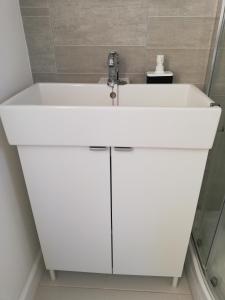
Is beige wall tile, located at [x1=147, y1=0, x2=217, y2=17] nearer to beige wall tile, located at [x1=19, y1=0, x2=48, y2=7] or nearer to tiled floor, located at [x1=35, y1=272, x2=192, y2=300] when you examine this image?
beige wall tile, located at [x1=19, y1=0, x2=48, y2=7]

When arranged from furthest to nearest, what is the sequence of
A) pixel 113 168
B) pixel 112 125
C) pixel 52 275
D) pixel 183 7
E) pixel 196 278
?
pixel 52 275, pixel 196 278, pixel 183 7, pixel 113 168, pixel 112 125

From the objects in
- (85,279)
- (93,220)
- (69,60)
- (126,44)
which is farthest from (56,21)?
(85,279)

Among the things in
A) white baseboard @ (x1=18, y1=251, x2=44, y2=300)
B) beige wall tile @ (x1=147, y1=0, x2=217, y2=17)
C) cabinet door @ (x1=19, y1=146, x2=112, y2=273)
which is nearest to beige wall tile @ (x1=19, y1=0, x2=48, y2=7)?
beige wall tile @ (x1=147, y1=0, x2=217, y2=17)

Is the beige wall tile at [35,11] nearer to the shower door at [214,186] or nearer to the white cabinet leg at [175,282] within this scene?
the shower door at [214,186]

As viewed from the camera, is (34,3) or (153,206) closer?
(153,206)

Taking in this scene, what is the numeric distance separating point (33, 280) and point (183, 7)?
1468 mm

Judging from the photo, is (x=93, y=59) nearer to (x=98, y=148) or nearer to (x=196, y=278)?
(x=98, y=148)

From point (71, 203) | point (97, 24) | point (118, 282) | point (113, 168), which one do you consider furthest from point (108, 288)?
point (97, 24)

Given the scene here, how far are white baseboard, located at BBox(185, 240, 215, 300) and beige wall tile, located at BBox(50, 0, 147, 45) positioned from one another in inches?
43.2

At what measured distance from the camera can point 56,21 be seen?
3.46 feet

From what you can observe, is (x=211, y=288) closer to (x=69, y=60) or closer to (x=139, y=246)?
(x=139, y=246)

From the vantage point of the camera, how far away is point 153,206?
0.92 meters

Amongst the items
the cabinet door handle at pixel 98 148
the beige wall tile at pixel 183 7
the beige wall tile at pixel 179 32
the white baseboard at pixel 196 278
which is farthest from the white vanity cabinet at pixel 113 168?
the beige wall tile at pixel 183 7

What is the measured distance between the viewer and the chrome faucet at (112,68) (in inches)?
39.0
